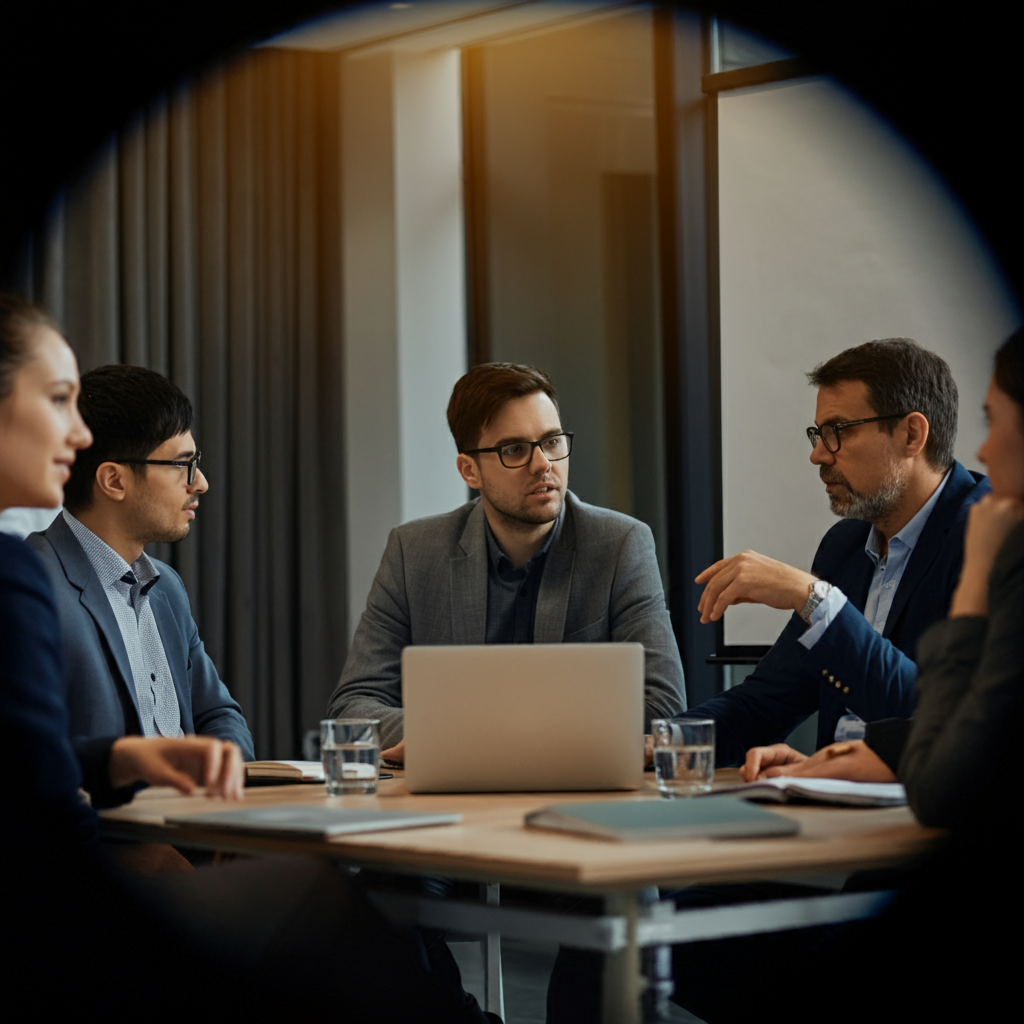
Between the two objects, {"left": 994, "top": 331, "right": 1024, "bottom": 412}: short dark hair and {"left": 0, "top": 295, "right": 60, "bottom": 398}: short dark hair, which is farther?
{"left": 0, "top": 295, "right": 60, "bottom": 398}: short dark hair

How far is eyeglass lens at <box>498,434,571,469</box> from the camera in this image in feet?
8.90

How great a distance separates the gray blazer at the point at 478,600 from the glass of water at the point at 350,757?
24.6 inches

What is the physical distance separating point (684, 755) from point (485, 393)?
122 centimetres

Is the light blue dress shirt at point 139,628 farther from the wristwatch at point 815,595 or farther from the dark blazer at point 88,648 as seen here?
the wristwatch at point 815,595

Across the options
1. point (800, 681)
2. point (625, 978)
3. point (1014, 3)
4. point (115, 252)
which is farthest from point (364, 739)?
point (115, 252)

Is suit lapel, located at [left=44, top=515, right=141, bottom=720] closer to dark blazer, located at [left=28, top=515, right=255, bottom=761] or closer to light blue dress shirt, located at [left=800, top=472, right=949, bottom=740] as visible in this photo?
dark blazer, located at [left=28, top=515, right=255, bottom=761]

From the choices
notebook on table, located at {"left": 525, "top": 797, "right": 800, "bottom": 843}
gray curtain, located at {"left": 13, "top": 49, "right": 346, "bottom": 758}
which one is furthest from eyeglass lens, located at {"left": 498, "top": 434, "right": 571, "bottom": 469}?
gray curtain, located at {"left": 13, "top": 49, "right": 346, "bottom": 758}

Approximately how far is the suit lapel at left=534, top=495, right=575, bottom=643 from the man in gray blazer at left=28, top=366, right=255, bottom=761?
1.98ft

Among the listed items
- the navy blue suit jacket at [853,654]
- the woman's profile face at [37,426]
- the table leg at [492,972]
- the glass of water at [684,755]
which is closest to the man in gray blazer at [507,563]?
the navy blue suit jacket at [853,654]

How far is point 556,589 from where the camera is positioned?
104 inches

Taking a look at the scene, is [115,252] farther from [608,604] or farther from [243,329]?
[608,604]

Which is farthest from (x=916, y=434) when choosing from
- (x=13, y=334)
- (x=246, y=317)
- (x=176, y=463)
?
(x=246, y=317)

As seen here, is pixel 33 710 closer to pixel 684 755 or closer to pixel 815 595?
pixel 684 755

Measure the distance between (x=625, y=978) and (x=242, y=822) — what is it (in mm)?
474
